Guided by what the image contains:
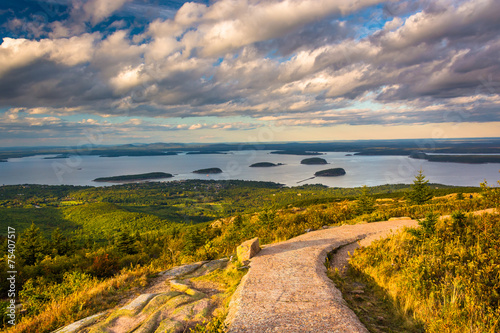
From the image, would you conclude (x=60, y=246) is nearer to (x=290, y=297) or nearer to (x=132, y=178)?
(x=290, y=297)

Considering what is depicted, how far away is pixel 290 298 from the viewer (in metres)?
5.45

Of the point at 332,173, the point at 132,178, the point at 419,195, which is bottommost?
the point at 132,178

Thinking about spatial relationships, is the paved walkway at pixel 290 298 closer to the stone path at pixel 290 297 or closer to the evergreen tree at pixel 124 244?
the stone path at pixel 290 297

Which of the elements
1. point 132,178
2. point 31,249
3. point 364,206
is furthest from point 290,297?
point 132,178

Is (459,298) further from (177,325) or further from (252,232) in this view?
(252,232)

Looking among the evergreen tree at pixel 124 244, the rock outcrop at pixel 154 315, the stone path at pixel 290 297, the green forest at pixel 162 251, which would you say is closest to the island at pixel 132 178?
the green forest at pixel 162 251

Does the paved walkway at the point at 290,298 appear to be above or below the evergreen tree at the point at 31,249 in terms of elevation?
above

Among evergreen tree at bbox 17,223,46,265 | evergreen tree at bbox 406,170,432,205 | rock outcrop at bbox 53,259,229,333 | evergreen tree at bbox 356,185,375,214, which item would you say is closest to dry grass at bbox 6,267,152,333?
rock outcrop at bbox 53,259,229,333

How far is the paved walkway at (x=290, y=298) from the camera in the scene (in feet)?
14.3

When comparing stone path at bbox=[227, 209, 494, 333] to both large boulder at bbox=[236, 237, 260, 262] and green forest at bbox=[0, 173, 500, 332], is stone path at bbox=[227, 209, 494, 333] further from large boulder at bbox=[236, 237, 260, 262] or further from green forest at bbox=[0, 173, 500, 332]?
green forest at bbox=[0, 173, 500, 332]

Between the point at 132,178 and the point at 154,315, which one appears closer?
the point at 154,315

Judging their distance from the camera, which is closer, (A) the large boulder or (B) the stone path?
(B) the stone path

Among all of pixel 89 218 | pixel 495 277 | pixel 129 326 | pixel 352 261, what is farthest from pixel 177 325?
pixel 89 218

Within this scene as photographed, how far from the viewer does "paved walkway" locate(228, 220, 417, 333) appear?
436cm
